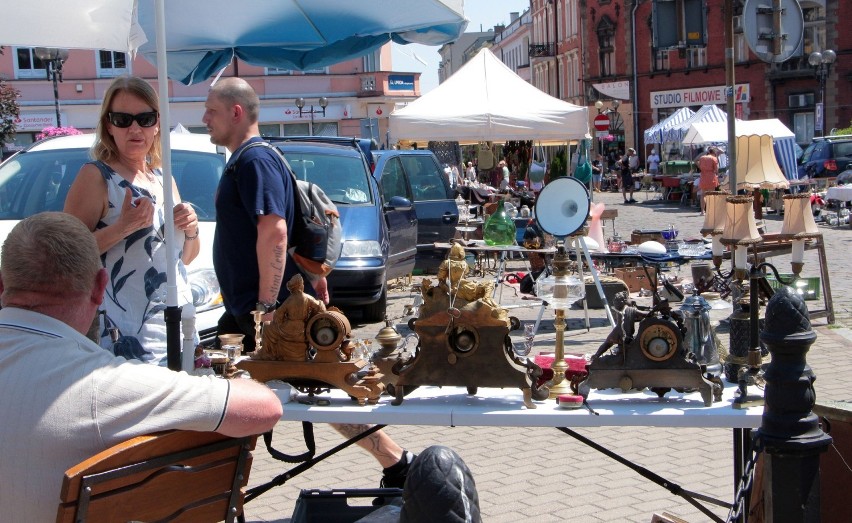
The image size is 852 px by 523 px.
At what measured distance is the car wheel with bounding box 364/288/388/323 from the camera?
9.77 m

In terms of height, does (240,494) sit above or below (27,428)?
below

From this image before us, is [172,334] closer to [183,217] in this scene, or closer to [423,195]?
[183,217]

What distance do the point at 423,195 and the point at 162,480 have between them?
11.2m

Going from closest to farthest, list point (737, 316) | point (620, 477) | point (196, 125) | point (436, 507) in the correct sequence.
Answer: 1. point (436, 507)
2. point (737, 316)
3. point (620, 477)
4. point (196, 125)

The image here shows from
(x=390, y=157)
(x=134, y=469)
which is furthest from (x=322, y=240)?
(x=390, y=157)

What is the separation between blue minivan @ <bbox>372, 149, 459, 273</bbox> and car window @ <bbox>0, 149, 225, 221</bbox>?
5379mm

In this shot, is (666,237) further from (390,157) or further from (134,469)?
(134,469)

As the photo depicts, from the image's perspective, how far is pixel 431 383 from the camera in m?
3.61

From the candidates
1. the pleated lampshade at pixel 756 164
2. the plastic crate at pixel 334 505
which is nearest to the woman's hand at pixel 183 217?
the plastic crate at pixel 334 505

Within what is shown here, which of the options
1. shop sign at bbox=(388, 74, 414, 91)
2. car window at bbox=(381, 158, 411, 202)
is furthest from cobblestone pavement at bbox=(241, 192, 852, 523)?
shop sign at bbox=(388, 74, 414, 91)

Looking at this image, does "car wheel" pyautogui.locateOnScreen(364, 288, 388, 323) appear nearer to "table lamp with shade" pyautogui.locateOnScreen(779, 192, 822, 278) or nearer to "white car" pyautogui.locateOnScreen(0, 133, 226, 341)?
"white car" pyautogui.locateOnScreen(0, 133, 226, 341)

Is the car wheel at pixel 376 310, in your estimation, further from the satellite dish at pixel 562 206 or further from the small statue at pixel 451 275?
the small statue at pixel 451 275

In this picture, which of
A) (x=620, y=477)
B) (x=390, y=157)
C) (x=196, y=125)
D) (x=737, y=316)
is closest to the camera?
(x=737, y=316)

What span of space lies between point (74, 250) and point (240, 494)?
2.64 ft
